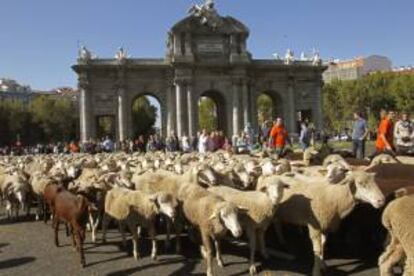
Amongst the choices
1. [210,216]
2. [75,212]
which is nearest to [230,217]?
[210,216]

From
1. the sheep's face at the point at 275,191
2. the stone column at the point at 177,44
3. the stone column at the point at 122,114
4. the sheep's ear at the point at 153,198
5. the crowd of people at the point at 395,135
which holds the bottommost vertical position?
the sheep's ear at the point at 153,198

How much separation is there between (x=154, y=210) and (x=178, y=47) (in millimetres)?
49576

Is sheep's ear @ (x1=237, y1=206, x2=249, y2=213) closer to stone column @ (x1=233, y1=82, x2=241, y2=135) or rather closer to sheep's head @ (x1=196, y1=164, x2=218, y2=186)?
sheep's head @ (x1=196, y1=164, x2=218, y2=186)

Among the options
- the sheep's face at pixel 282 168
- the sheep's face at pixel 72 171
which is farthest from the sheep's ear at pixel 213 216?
the sheep's face at pixel 72 171

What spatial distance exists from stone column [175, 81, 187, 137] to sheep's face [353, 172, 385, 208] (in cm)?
5039

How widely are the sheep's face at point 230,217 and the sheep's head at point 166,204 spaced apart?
1.73 meters

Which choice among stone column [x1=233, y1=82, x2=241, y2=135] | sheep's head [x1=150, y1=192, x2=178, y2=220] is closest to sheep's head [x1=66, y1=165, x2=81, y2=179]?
sheep's head [x1=150, y1=192, x2=178, y2=220]

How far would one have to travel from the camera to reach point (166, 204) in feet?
41.8

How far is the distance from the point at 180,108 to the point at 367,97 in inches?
2034

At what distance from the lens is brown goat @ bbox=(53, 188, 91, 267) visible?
13.0m

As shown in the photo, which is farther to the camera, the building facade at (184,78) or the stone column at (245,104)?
the stone column at (245,104)

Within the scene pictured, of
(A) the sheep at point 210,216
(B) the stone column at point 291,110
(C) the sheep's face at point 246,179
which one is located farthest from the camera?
(B) the stone column at point 291,110

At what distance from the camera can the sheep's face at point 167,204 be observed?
12.7 metres

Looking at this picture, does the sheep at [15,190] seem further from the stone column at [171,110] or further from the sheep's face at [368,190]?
the stone column at [171,110]
